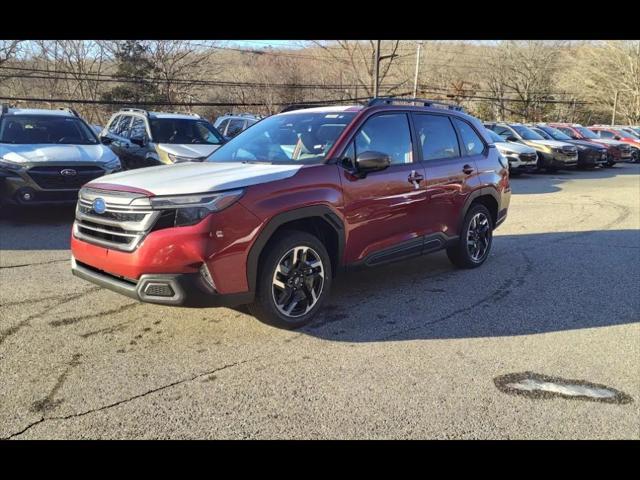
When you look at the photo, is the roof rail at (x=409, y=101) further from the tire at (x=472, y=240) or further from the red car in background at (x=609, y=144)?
the red car in background at (x=609, y=144)

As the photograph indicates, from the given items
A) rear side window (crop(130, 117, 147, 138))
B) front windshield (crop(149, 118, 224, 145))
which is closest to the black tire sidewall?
front windshield (crop(149, 118, 224, 145))

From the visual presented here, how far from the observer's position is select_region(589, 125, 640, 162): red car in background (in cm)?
2642

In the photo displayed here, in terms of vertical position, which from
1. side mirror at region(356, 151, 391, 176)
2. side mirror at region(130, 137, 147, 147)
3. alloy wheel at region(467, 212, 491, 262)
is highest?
side mirror at region(130, 137, 147, 147)

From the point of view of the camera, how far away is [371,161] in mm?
4316

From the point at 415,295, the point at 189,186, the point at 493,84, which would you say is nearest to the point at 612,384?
the point at 415,295

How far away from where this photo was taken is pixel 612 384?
11.1ft

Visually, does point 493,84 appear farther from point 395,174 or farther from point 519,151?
point 395,174

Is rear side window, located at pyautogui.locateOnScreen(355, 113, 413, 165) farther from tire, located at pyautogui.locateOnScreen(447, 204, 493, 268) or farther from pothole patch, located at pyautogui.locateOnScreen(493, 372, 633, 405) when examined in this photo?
pothole patch, located at pyautogui.locateOnScreen(493, 372, 633, 405)

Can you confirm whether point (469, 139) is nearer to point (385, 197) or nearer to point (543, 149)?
point (385, 197)

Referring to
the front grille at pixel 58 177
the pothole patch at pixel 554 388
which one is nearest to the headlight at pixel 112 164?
the front grille at pixel 58 177

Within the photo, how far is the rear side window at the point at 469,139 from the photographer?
5914mm

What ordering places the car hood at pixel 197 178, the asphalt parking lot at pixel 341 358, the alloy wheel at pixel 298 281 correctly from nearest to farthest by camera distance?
1. the asphalt parking lot at pixel 341 358
2. the car hood at pixel 197 178
3. the alloy wheel at pixel 298 281

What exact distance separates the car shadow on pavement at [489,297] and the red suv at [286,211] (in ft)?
1.36

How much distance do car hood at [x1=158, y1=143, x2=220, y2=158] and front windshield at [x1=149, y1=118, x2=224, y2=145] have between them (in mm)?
320
